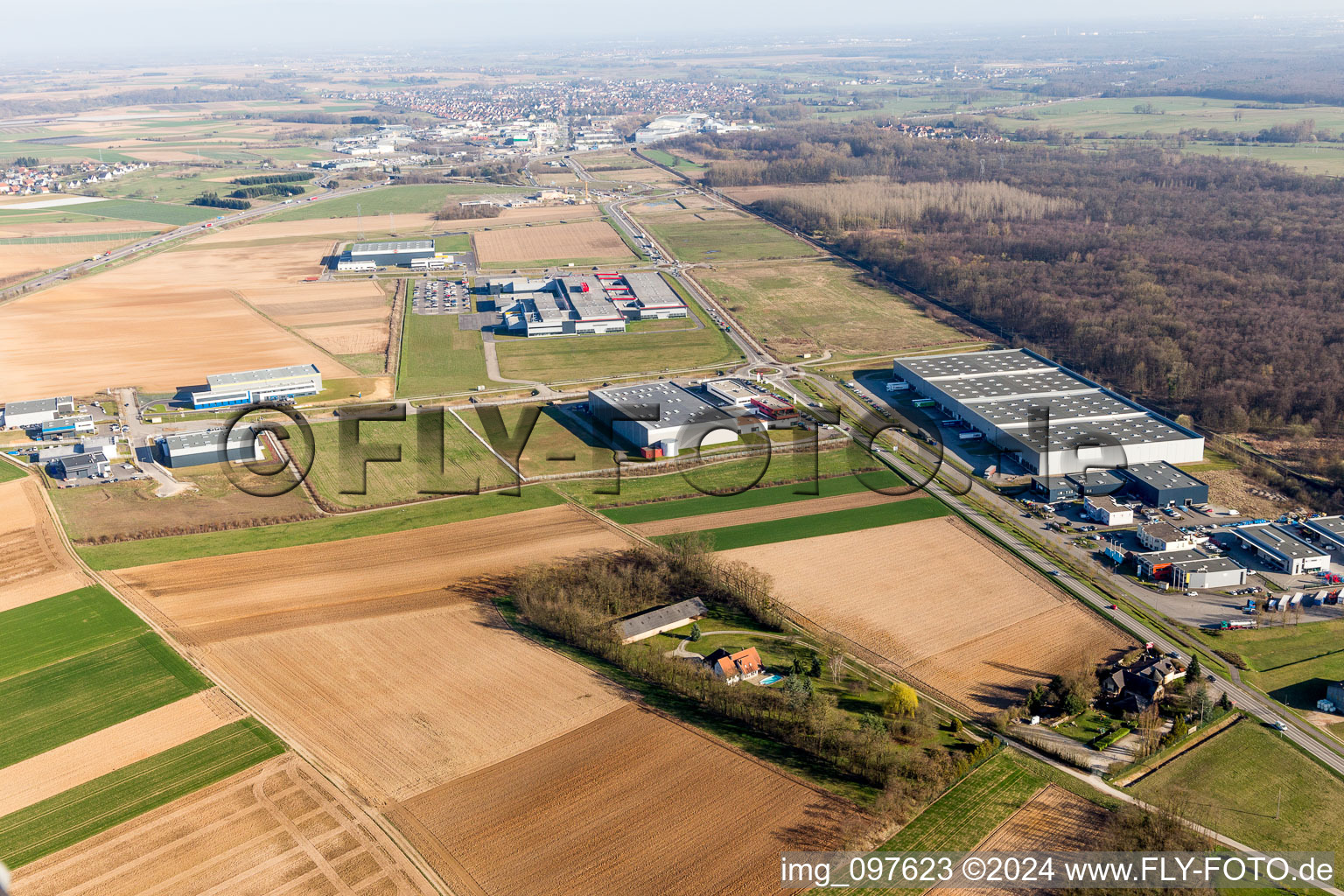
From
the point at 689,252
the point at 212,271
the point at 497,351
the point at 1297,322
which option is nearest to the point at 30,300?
the point at 212,271

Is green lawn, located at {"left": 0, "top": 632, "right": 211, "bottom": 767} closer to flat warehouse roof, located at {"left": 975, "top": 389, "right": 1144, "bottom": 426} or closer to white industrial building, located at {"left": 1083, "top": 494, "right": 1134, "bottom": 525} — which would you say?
white industrial building, located at {"left": 1083, "top": 494, "right": 1134, "bottom": 525}

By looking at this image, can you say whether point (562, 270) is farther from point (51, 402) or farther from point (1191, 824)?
point (1191, 824)

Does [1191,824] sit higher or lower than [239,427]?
lower

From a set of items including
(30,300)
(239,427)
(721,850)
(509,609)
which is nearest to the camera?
(721,850)

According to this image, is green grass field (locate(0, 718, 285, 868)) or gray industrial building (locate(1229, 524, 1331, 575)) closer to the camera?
green grass field (locate(0, 718, 285, 868))

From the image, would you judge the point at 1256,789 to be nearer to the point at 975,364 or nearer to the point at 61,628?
the point at 975,364

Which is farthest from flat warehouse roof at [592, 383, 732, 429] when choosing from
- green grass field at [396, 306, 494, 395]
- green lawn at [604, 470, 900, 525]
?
green grass field at [396, 306, 494, 395]

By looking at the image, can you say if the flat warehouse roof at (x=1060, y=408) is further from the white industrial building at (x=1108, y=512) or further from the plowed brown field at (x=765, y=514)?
the plowed brown field at (x=765, y=514)
